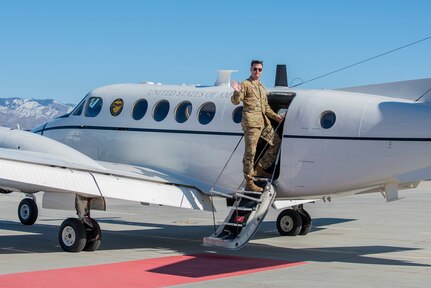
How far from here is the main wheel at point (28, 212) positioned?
20.8 m

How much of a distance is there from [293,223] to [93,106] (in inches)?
220

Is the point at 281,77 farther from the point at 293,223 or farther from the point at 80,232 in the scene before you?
the point at 80,232

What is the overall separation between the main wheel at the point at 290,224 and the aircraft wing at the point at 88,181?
11.2 feet

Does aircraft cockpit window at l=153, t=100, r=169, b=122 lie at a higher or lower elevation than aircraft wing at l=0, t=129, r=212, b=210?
higher

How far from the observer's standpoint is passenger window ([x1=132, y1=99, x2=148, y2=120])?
17.6 metres

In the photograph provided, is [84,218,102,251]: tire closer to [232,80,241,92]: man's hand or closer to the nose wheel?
the nose wheel

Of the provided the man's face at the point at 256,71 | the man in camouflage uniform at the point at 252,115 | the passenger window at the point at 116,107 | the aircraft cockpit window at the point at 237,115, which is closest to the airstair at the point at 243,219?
the man in camouflage uniform at the point at 252,115

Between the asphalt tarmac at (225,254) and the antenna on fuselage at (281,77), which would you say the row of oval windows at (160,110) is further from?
the asphalt tarmac at (225,254)

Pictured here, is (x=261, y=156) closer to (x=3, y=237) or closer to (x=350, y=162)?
(x=350, y=162)

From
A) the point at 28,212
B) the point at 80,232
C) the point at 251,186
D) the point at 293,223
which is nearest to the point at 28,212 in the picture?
the point at 28,212

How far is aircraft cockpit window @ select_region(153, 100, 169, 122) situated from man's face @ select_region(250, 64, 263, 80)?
2.84m

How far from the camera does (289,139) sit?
50.2 ft

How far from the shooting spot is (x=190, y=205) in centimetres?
1583

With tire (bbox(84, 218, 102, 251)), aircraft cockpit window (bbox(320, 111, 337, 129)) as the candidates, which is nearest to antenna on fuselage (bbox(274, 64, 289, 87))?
aircraft cockpit window (bbox(320, 111, 337, 129))
